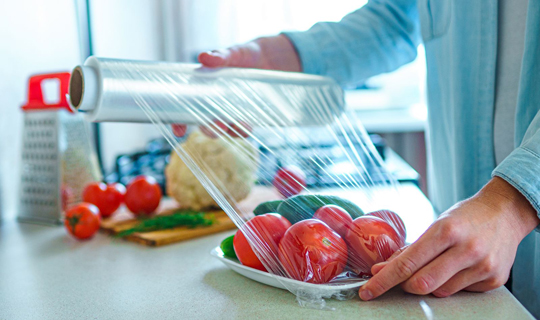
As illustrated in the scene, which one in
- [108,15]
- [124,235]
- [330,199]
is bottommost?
[124,235]

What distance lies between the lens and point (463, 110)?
76 centimetres

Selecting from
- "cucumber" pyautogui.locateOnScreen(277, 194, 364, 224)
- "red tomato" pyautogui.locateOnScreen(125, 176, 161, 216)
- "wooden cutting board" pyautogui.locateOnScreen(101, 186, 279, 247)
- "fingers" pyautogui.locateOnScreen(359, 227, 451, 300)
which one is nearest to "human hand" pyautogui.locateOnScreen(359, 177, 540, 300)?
"fingers" pyautogui.locateOnScreen(359, 227, 451, 300)

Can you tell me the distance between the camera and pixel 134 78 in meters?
0.58

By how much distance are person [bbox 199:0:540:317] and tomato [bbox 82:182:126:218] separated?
0.45m

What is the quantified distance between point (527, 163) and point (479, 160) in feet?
0.95

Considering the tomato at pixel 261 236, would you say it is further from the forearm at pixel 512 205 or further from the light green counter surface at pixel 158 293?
the forearm at pixel 512 205

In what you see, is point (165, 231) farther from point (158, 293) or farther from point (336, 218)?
point (336, 218)

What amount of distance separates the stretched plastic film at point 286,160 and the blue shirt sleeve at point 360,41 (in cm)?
14

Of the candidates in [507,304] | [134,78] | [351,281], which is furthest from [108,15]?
[507,304]

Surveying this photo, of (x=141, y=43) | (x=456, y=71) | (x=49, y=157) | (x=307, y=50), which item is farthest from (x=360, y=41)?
(x=141, y=43)

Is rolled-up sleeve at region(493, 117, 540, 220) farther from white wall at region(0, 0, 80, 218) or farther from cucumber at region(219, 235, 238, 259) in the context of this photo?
white wall at region(0, 0, 80, 218)

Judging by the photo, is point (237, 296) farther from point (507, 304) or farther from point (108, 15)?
point (108, 15)

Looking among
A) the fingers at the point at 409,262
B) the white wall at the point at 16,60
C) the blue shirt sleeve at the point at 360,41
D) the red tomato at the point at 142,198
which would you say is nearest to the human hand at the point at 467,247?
the fingers at the point at 409,262

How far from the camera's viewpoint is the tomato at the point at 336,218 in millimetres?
552
